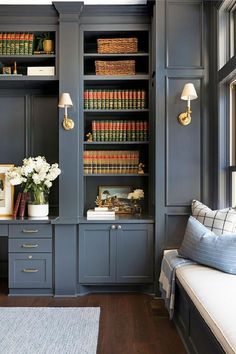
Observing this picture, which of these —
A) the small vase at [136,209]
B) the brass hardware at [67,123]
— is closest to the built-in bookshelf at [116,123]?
the small vase at [136,209]

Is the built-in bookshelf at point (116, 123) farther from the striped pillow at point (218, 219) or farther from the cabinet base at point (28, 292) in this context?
the cabinet base at point (28, 292)

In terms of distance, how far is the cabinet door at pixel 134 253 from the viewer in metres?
3.34

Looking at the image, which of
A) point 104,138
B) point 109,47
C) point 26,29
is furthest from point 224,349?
point 26,29

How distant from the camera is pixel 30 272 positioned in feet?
10.9

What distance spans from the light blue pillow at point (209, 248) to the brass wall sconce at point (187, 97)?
1.08 meters

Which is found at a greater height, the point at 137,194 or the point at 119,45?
the point at 119,45

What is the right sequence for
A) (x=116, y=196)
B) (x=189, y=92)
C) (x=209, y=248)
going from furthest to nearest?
(x=116, y=196) < (x=189, y=92) < (x=209, y=248)

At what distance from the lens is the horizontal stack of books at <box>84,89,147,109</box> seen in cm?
361

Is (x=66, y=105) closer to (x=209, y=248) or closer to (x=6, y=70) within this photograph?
(x=6, y=70)

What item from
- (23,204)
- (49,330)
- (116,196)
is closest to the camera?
(49,330)

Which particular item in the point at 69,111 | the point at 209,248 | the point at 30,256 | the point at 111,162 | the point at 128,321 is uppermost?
the point at 69,111

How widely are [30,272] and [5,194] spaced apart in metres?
0.92

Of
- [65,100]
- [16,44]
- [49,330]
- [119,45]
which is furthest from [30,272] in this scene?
[119,45]

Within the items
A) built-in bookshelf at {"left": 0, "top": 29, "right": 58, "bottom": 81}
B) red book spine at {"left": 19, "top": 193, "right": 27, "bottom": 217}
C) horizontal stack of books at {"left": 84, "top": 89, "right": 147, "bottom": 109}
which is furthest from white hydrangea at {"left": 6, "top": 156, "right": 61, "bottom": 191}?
built-in bookshelf at {"left": 0, "top": 29, "right": 58, "bottom": 81}
